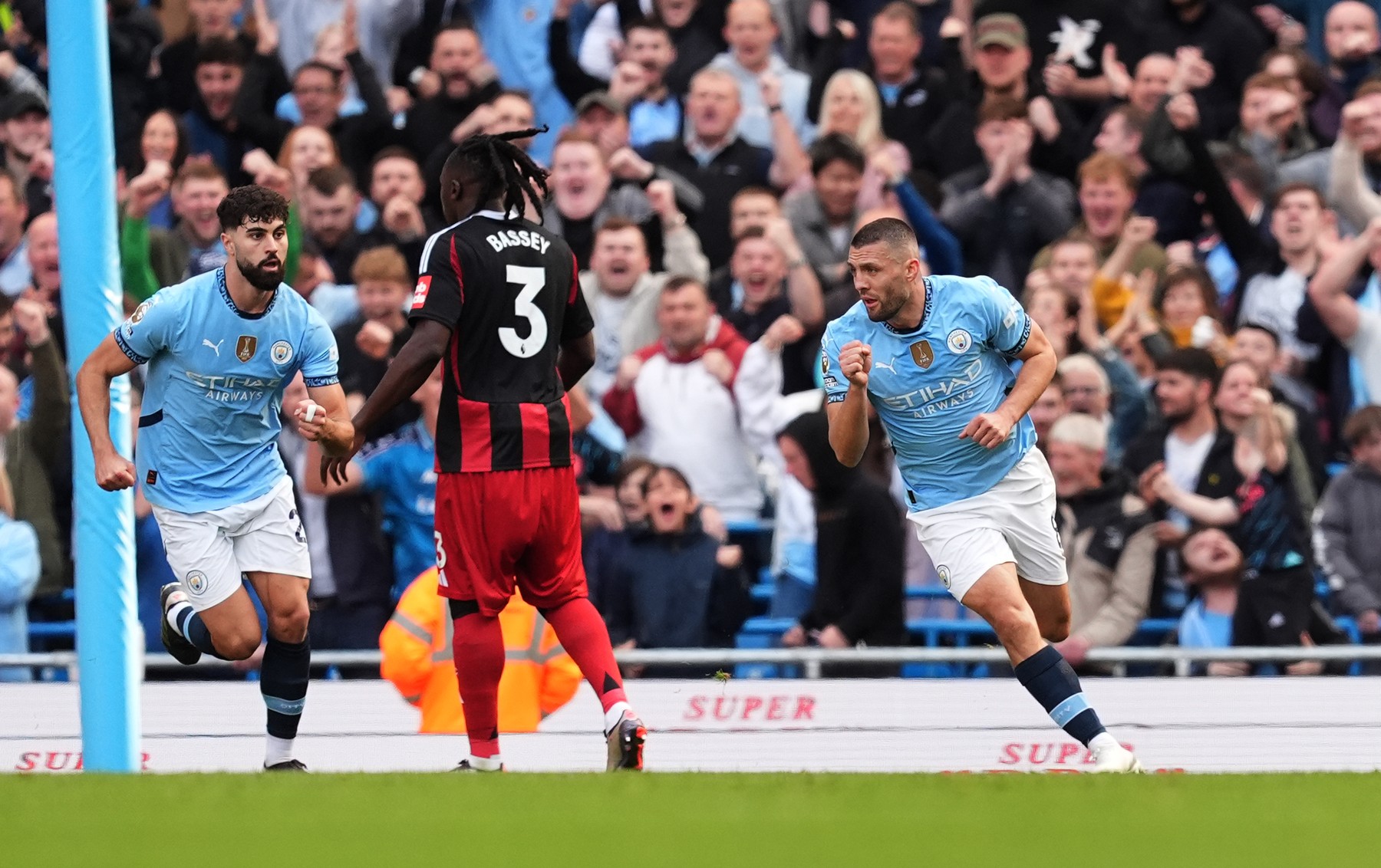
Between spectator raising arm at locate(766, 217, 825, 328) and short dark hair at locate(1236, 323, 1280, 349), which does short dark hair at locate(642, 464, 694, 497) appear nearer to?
spectator raising arm at locate(766, 217, 825, 328)

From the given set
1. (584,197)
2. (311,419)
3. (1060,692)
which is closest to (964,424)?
(1060,692)

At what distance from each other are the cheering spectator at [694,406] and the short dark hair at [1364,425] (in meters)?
3.10

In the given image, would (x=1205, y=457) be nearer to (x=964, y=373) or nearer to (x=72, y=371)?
(x=964, y=373)

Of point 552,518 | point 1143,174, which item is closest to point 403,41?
point 1143,174

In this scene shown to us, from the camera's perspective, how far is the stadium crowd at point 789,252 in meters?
10.4

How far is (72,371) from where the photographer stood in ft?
28.3

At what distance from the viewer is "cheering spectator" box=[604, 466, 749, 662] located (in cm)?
1041

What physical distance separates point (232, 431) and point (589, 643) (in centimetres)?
165

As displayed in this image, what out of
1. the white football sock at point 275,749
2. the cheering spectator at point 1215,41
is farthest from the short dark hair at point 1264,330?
the white football sock at point 275,749

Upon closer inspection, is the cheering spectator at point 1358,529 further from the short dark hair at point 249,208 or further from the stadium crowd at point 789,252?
the short dark hair at point 249,208

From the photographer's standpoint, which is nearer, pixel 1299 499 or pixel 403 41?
pixel 1299 499

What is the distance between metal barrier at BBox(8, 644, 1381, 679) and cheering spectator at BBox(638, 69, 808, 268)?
12.5 ft

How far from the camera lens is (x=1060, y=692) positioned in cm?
755

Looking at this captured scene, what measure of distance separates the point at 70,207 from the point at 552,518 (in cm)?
242
